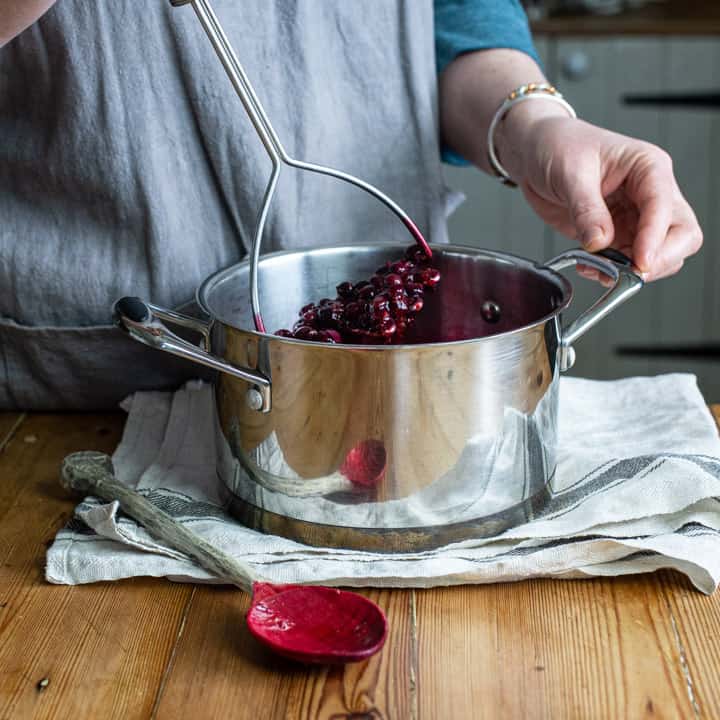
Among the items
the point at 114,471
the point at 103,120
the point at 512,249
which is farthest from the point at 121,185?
the point at 512,249

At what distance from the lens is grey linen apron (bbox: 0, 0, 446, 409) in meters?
0.82

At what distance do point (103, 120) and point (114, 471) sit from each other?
0.27 metres

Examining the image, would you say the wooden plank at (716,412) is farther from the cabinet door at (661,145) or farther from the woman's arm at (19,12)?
the cabinet door at (661,145)

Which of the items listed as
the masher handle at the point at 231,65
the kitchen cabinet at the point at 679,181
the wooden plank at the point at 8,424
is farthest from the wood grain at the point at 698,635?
the kitchen cabinet at the point at 679,181

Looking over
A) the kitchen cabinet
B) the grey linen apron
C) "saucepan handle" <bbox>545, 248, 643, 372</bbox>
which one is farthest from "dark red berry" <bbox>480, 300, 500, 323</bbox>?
the kitchen cabinet

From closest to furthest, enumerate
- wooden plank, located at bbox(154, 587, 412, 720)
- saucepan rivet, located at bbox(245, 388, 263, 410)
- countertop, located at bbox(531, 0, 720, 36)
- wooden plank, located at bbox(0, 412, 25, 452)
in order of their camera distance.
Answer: wooden plank, located at bbox(154, 587, 412, 720)
saucepan rivet, located at bbox(245, 388, 263, 410)
wooden plank, located at bbox(0, 412, 25, 452)
countertop, located at bbox(531, 0, 720, 36)

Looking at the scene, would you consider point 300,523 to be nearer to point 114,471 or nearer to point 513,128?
point 114,471

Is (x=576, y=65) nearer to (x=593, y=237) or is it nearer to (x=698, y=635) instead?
(x=593, y=237)

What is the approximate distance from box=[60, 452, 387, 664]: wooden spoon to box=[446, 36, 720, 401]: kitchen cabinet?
4.38 ft

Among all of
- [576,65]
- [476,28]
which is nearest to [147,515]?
[476,28]

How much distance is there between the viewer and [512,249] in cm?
194

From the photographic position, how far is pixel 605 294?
2.35 ft

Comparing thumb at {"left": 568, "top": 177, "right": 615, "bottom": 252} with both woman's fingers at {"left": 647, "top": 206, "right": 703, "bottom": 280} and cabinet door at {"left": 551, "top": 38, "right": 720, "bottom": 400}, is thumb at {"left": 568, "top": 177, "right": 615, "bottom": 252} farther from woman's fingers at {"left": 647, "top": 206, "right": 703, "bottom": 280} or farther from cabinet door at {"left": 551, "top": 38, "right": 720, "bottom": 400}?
cabinet door at {"left": 551, "top": 38, "right": 720, "bottom": 400}

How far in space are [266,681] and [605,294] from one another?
1.10ft
